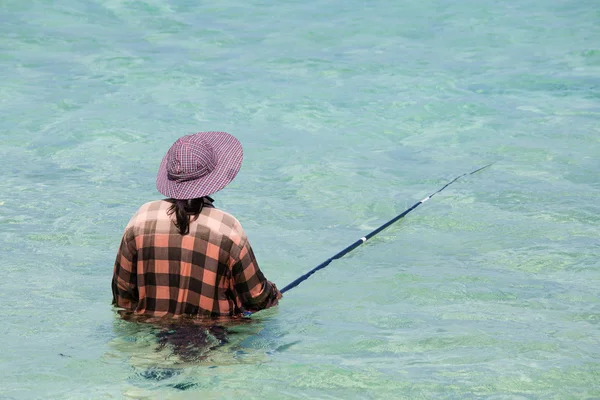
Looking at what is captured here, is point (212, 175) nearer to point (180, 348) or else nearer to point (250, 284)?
point (250, 284)

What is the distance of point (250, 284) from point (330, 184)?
345 cm

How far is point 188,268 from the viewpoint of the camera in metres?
3.23

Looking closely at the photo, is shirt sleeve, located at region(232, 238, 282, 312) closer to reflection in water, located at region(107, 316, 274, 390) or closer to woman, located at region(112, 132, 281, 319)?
woman, located at region(112, 132, 281, 319)

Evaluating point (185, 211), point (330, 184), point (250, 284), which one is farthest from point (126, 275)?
point (330, 184)

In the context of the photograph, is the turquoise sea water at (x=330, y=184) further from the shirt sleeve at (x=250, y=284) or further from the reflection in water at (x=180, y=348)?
the shirt sleeve at (x=250, y=284)

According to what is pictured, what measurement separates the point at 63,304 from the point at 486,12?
10.5 m

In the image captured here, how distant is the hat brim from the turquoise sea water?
0.60m

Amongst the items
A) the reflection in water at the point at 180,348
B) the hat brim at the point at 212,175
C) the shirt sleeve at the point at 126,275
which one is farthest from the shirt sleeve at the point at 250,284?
the shirt sleeve at the point at 126,275

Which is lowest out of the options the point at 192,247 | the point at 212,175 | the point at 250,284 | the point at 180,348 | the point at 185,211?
the point at 180,348

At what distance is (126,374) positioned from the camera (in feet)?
10.5

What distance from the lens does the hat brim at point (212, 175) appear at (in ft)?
10.4

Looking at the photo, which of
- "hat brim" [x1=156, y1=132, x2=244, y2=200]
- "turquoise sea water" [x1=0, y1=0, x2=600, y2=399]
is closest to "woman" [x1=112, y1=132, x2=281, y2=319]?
"hat brim" [x1=156, y1=132, x2=244, y2=200]

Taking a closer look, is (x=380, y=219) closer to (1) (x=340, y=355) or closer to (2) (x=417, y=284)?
(2) (x=417, y=284)

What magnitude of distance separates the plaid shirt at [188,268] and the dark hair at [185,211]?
2 centimetres
